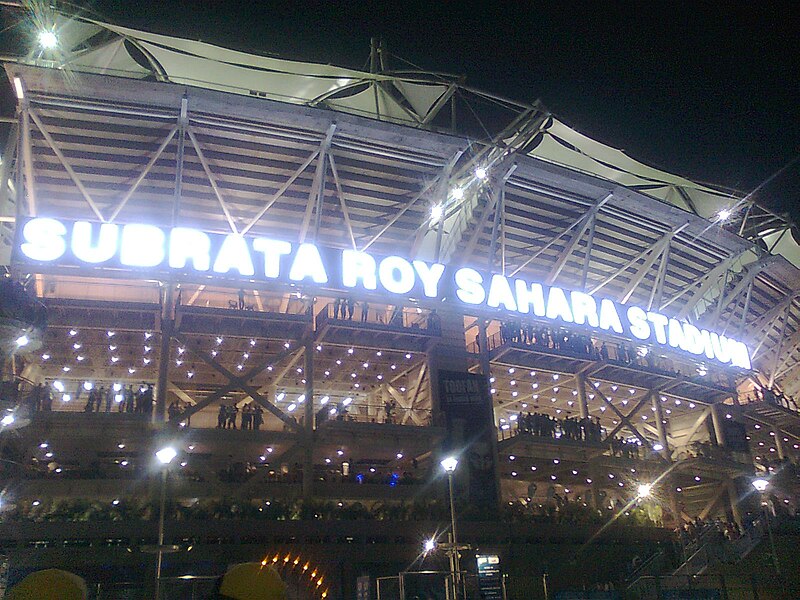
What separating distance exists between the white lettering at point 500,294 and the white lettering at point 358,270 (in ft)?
20.7

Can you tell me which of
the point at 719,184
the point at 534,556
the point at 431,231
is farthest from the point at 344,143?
the point at 719,184

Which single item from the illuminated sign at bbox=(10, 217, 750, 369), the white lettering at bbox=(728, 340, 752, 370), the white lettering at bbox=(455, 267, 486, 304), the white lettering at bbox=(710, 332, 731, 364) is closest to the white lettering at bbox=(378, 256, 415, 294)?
the illuminated sign at bbox=(10, 217, 750, 369)

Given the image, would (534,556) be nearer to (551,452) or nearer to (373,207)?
(551,452)

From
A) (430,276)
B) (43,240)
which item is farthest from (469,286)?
(43,240)

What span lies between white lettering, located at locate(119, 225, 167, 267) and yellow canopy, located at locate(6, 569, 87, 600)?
2467 cm

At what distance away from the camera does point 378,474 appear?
3141 cm

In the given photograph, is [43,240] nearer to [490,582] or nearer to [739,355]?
[490,582]

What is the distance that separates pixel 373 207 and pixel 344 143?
512 centimetres

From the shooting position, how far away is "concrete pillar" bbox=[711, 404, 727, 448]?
46562 mm

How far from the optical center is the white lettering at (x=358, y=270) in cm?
3125

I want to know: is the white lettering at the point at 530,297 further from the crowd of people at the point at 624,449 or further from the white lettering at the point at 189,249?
the white lettering at the point at 189,249

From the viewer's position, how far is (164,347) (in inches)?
1200

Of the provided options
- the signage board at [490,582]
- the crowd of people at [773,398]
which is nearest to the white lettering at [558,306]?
the signage board at [490,582]

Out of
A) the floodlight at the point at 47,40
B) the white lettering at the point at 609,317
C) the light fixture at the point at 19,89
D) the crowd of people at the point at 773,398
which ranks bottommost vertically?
the crowd of people at the point at 773,398
